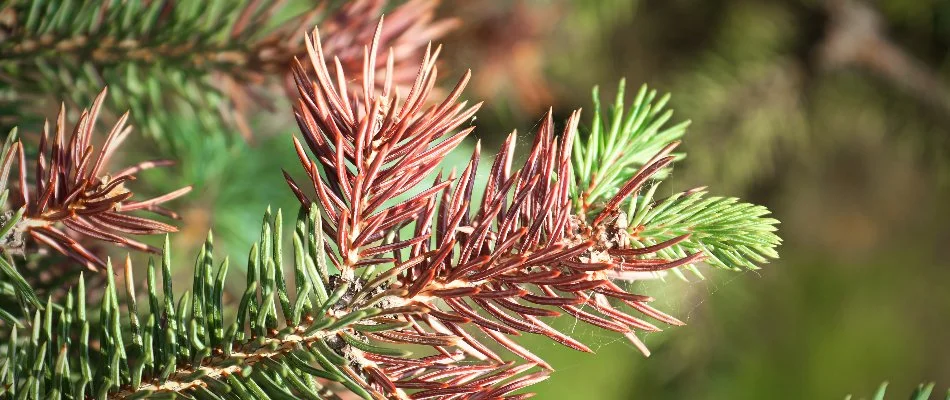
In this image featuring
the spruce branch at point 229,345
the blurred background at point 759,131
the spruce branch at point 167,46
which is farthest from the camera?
the blurred background at point 759,131

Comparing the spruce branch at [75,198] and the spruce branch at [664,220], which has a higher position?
the spruce branch at [75,198]

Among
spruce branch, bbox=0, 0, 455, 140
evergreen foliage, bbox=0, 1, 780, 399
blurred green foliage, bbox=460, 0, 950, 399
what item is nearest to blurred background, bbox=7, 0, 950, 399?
blurred green foliage, bbox=460, 0, 950, 399

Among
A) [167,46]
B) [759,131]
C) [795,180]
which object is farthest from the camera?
[795,180]

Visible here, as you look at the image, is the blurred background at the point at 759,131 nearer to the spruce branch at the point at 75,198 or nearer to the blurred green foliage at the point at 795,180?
the blurred green foliage at the point at 795,180

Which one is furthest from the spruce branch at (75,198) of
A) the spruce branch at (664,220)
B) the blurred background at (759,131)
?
the blurred background at (759,131)

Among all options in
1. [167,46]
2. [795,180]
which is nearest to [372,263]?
[167,46]

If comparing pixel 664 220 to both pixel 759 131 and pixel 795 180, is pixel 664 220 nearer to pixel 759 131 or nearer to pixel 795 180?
pixel 759 131

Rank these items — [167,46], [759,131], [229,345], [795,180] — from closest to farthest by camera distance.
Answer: [229,345]
[167,46]
[759,131]
[795,180]

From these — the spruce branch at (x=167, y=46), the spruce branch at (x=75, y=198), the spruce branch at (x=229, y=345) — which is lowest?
the spruce branch at (x=229, y=345)

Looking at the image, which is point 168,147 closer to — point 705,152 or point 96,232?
point 96,232
